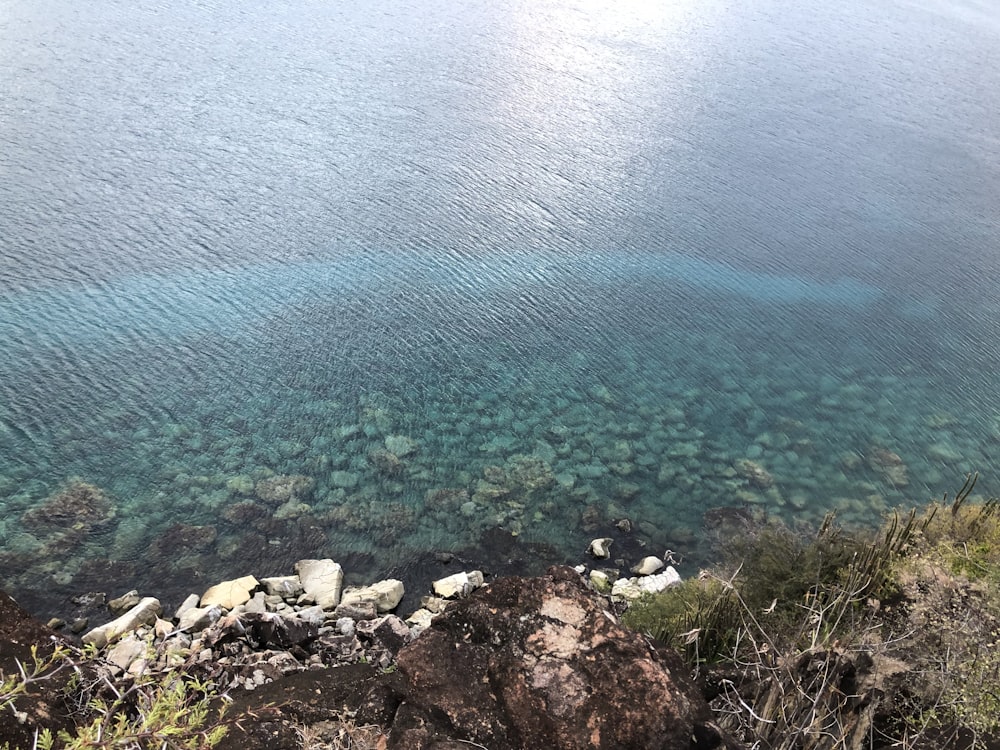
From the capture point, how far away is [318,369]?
70.0ft

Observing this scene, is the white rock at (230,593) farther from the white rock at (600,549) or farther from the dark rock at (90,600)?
the white rock at (600,549)

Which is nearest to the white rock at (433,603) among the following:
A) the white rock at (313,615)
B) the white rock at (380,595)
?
the white rock at (380,595)

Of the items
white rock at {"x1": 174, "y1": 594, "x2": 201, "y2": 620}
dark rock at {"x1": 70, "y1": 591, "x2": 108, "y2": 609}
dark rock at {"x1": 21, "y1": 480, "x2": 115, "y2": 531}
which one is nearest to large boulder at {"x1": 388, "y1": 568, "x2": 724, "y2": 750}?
white rock at {"x1": 174, "y1": 594, "x2": 201, "y2": 620}

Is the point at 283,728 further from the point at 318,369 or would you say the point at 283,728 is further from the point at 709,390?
the point at 709,390

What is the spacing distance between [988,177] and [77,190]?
35.6m

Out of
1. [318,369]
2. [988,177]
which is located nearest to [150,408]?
[318,369]

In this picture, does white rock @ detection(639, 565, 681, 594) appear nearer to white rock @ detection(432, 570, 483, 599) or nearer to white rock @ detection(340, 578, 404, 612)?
white rock @ detection(432, 570, 483, 599)

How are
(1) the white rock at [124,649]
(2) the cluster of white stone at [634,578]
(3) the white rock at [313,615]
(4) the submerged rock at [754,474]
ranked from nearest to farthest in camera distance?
(1) the white rock at [124,649] < (3) the white rock at [313,615] < (2) the cluster of white stone at [634,578] < (4) the submerged rock at [754,474]

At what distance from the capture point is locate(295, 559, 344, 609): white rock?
1555cm

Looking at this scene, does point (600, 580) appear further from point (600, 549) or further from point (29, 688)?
point (29, 688)

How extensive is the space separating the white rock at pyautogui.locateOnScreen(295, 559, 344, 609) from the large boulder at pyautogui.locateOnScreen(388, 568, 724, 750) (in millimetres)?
7951

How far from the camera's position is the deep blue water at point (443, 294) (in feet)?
60.3

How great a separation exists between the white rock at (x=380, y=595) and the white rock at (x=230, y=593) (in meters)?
1.71

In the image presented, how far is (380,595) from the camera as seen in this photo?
15836 mm
